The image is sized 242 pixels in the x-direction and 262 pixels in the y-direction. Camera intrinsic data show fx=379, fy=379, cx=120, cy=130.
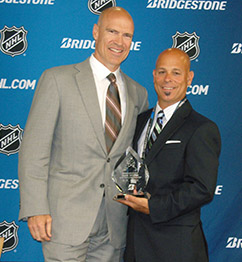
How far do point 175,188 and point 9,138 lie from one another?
1.62 m

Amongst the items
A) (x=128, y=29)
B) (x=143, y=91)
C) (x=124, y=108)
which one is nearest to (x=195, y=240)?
(x=124, y=108)

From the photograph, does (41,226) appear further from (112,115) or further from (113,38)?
(113,38)

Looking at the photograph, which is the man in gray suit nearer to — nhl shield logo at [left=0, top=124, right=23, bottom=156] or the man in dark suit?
the man in dark suit

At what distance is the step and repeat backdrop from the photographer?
9.97 ft

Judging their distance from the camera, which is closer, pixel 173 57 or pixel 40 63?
pixel 173 57

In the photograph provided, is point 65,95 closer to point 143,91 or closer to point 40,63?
point 143,91

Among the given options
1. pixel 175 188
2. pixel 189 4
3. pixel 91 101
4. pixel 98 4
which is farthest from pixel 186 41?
pixel 175 188

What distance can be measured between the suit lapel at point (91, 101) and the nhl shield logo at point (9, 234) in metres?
1.52

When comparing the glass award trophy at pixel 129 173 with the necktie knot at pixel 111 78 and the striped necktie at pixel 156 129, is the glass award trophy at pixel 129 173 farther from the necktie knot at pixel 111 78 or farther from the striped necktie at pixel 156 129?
the necktie knot at pixel 111 78

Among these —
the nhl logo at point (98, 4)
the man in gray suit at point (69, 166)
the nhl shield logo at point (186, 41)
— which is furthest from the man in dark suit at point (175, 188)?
the nhl logo at point (98, 4)

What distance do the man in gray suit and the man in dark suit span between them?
171mm

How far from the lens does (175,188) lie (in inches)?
79.8

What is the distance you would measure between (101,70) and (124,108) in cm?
26

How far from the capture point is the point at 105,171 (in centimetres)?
208
